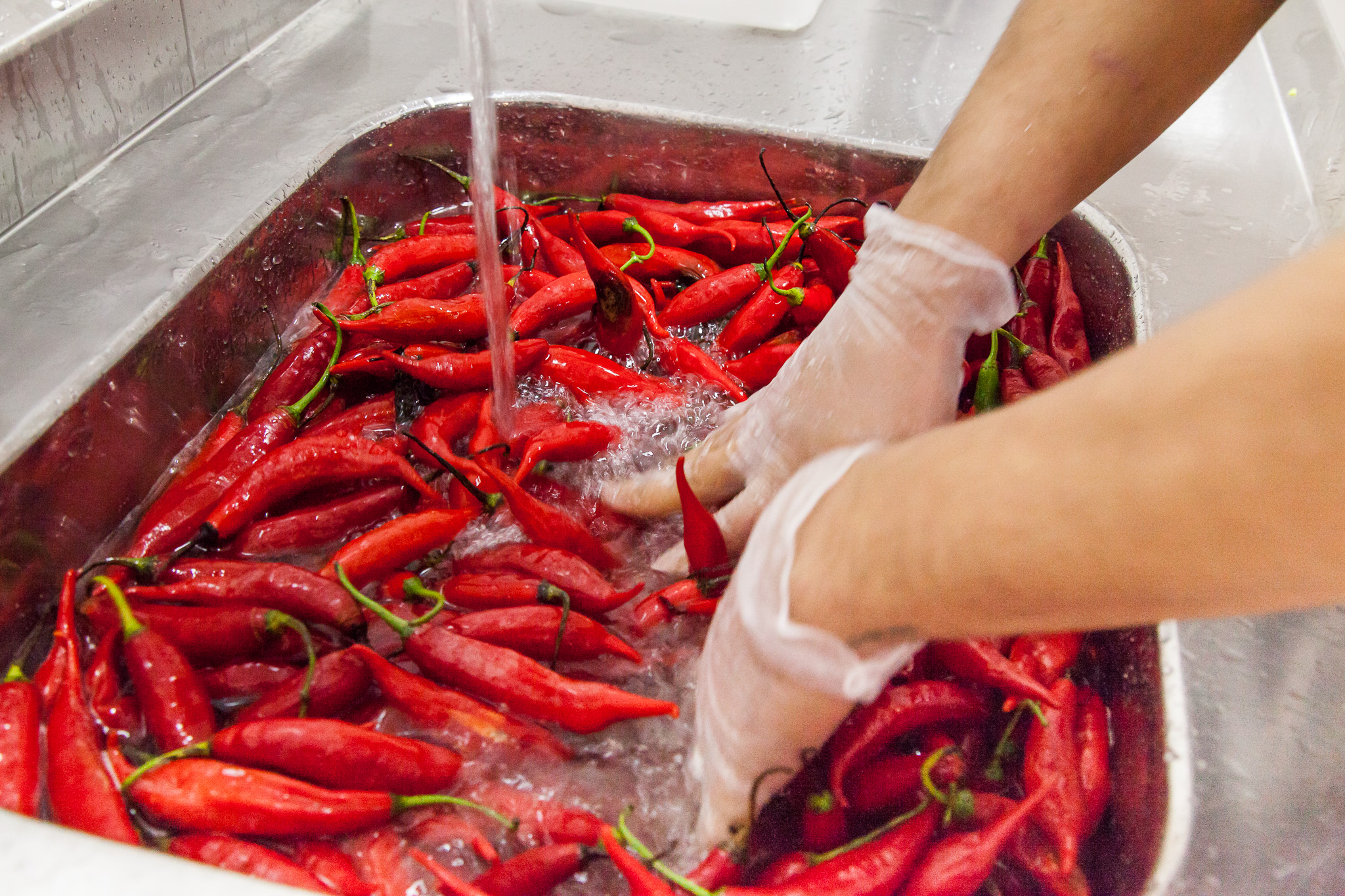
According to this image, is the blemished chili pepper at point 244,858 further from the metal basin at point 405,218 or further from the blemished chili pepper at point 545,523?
the blemished chili pepper at point 545,523

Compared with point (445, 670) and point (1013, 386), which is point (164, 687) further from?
point (1013, 386)

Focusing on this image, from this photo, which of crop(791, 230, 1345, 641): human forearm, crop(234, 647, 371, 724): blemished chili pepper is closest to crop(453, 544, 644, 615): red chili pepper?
crop(234, 647, 371, 724): blemished chili pepper

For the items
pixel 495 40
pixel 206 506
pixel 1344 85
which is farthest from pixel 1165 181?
pixel 206 506

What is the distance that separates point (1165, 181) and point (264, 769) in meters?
1.84

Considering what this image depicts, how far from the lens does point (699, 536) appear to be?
1.11 metres

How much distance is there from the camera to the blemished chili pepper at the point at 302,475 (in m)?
1.19

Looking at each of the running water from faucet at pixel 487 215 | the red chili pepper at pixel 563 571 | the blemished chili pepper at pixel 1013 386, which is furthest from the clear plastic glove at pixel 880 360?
the running water from faucet at pixel 487 215

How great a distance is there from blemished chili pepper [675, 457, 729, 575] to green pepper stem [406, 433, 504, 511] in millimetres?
297

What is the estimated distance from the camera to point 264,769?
90 centimetres

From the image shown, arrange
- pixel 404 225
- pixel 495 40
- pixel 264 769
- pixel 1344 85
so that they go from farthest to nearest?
pixel 495 40, pixel 404 225, pixel 1344 85, pixel 264 769

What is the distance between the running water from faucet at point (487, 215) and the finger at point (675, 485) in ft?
0.75

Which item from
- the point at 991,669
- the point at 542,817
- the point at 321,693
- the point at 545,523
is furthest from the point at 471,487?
the point at 991,669

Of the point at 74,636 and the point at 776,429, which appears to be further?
the point at 776,429

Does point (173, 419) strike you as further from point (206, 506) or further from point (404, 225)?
point (404, 225)
